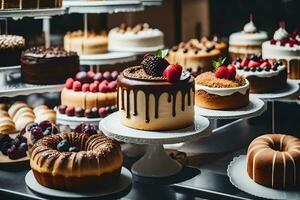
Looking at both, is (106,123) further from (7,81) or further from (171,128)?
(7,81)

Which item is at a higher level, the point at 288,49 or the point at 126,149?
the point at 288,49

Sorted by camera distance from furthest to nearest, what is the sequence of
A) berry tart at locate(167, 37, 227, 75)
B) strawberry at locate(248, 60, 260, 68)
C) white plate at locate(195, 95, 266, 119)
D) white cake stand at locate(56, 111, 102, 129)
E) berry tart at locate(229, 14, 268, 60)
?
berry tart at locate(229, 14, 268, 60)
berry tart at locate(167, 37, 227, 75)
strawberry at locate(248, 60, 260, 68)
white cake stand at locate(56, 111, 102, 129)
white plate at locate(195, 95, 266, 119)

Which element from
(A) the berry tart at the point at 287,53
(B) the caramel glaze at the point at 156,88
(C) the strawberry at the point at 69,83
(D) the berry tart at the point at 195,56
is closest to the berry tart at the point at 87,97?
(C) the strawberry at the point at 69,83

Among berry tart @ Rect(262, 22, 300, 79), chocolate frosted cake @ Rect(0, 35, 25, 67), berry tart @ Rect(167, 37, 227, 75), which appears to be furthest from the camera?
berry tart @ Rect(167, 37, 227, 75)

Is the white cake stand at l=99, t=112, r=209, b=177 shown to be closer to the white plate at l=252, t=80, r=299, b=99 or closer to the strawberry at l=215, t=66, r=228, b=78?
the strawberry at l=215, t=66, r=228, b=78

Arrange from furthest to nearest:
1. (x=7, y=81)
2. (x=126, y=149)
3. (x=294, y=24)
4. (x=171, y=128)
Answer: (x=294, y=24) < (x=7, y=81) < (x=126, y=149) < (x=171, y=128)

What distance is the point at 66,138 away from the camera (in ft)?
8.13

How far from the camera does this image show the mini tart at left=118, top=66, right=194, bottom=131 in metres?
2.39

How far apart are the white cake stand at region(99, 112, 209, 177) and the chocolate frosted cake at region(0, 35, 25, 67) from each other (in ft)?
2.73

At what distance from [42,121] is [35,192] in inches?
27.7

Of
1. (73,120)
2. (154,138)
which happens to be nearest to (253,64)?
(73,120)

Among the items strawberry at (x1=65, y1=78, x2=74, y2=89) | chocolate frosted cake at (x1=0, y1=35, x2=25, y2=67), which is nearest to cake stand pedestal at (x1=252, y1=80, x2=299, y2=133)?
strawberry at (x1=65, y1=78, x2=74, y2=89)

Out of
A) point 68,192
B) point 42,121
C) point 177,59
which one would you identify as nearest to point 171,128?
point 68,192

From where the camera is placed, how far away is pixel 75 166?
7.45ft
